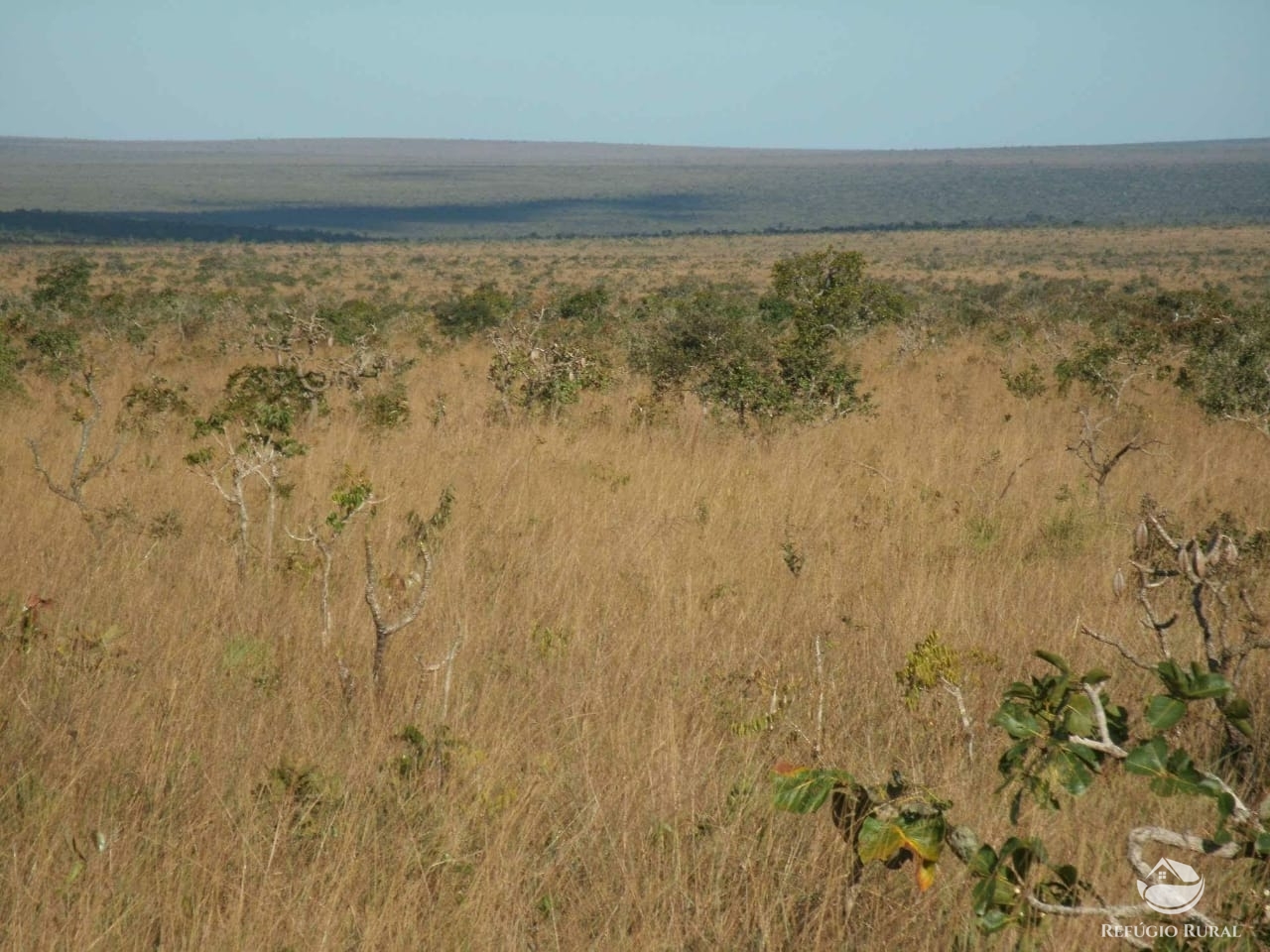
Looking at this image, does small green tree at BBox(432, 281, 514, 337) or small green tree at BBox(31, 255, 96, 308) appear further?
small green tree at BBox(31, 255, 96, 308)

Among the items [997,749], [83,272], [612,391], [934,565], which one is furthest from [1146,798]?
[83,272]

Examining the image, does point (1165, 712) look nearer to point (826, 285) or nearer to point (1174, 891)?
point (1174, 891)

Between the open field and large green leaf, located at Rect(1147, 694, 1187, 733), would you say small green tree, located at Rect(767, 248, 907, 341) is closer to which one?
large green leaf, located at Rect(1147, 694, 1187, 733)

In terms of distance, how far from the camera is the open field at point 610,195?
8738 cm

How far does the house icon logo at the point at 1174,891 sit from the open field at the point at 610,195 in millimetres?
64230

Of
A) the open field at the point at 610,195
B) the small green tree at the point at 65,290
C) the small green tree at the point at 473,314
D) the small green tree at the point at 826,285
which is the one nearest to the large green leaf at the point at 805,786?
the small green tree at the point at 826,285

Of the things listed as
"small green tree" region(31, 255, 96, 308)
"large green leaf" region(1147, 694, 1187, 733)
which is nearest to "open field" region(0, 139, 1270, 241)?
"small green tree" region(31, 255, 96, 308)

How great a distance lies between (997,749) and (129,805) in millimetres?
2061

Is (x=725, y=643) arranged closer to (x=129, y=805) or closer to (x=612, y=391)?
(x=129, y=805)

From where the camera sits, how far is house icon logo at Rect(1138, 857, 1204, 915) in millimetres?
1833

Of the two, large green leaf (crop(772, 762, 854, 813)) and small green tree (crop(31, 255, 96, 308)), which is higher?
small green tree (crop(31, 255, 96, 308))

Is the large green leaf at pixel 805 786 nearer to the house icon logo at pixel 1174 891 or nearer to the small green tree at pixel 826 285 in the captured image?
the house icon logo at pixel 1174 891

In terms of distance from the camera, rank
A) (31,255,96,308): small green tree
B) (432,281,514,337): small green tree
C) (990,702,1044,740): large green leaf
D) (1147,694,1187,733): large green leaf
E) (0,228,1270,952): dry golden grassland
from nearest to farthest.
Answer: (1147,694,1187,733): large green leaf
(990,702,1044,740): large green leaf
(0,228,1270,952): dry golden grassland
(432,281,514,337): small green tree
(31,255,96,308): small green tree

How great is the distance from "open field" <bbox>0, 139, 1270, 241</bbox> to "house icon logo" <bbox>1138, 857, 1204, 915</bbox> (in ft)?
211
